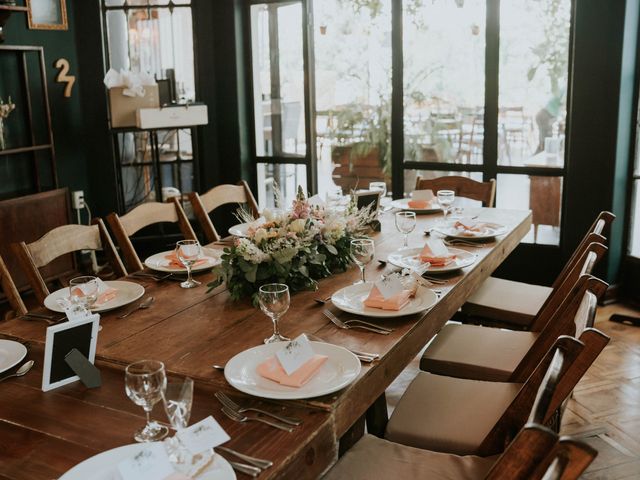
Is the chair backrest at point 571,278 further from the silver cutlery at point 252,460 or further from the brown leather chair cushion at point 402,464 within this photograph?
the silver cutlery at point 252,460

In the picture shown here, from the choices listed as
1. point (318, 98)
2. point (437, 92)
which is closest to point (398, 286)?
point (437, 92)

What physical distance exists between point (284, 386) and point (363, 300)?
649 mm

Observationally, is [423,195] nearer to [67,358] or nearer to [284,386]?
[284,386]

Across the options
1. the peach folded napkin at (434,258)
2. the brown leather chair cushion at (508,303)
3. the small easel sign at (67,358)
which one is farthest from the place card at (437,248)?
the small easel sign at (67,358)

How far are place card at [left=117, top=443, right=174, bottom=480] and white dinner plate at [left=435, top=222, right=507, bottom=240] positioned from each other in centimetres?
201

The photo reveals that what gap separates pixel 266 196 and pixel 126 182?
3.59 feet

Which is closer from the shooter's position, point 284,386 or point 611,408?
point 284,386

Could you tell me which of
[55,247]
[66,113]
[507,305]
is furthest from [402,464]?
[66,113]

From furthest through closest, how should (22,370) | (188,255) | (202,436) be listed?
1. (188,255)
2. (22,370)
3. (202,436)

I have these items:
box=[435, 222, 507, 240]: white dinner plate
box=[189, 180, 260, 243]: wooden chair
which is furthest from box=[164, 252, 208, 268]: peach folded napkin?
box=[435, 222, 507, 240]: white dinner plate

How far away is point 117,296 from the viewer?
7.86ft

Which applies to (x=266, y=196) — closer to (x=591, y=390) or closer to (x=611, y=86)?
(x=611, y=86)

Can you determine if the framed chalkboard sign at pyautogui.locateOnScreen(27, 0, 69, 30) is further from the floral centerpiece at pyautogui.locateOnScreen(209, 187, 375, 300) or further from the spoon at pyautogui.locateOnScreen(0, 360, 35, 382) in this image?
the spoon at pyautogui.locateOnScreen(0, 360, 35, 382)

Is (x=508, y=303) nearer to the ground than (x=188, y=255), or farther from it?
nearer to the ground
